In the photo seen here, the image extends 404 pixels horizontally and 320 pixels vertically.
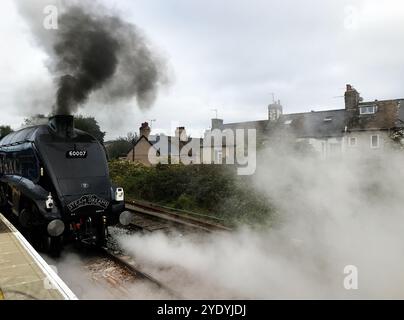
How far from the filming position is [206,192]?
12.1m

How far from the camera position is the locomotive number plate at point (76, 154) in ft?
22.6

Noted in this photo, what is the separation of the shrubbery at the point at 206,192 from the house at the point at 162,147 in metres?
12.1

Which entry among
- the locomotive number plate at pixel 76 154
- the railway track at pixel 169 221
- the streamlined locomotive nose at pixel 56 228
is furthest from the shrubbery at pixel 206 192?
the streamlined locomotive nose at pixel 56 228

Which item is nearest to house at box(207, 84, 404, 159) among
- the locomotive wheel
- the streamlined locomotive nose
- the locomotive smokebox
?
the locomotive smokebox

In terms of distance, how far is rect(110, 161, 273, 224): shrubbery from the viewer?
964 centimetres

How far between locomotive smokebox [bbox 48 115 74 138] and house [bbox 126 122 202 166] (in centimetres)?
2063

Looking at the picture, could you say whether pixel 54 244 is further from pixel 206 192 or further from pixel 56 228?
pixel 206 192

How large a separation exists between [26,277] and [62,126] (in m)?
3.71

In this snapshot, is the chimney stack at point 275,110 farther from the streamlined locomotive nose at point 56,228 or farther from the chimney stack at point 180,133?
the streamlined locomotive nose at point 56,228

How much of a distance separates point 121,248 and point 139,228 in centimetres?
167

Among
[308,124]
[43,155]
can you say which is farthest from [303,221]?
[308,124]
